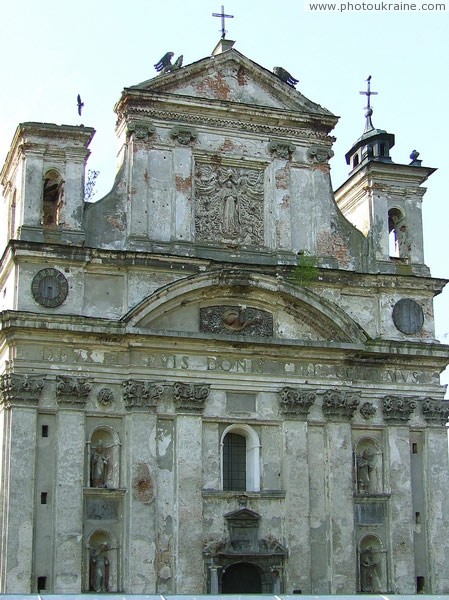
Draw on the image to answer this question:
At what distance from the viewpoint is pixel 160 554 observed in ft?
78.4

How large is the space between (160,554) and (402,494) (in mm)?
5772

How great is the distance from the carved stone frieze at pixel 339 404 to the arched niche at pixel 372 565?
274cm

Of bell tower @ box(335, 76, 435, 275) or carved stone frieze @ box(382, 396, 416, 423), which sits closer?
carved stone frieze @ box(382, 396, 416, 423)

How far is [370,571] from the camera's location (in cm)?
2577

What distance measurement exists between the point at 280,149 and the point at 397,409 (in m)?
6.58

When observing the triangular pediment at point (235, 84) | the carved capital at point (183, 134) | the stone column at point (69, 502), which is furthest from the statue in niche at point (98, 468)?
the triangular pediment at point (235, 84)

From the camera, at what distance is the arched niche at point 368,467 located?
26.1 m

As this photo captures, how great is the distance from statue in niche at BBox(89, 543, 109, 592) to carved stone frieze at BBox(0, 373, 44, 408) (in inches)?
128

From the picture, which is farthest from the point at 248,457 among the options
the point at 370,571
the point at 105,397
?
the point at 370,571

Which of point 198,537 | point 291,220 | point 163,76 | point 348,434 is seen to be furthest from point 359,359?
point 163,76

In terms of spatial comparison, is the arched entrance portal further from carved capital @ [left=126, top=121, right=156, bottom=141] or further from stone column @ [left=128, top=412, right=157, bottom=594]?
carved capital @ [left=126, top=121, right=156, bottom=141]

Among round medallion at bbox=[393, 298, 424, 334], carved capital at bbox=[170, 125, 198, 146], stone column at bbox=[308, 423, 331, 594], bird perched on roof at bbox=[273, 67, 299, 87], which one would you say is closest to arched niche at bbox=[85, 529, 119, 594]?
stone column at bbox=[308, 423, 331, 594]

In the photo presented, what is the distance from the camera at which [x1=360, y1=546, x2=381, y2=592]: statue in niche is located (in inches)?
1009

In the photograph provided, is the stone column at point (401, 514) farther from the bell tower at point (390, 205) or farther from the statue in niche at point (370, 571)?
the bell tower at point (390, 205)
